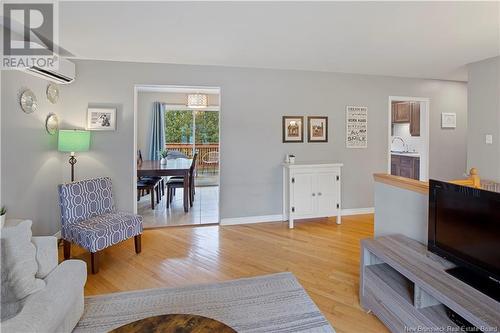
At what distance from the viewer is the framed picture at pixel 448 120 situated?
5117 mm

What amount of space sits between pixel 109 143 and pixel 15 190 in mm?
1348

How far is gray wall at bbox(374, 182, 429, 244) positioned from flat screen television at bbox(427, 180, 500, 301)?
264 millimetres

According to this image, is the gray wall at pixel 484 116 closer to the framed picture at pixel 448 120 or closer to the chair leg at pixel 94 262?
the framed picture at pixel 448 120

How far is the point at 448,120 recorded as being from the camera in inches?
203

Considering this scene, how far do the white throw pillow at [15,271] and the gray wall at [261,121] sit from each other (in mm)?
1575

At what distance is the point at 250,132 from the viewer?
14.4 ft

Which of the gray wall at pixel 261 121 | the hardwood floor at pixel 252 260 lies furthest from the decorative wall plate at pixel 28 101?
the hardwood floor at pixel 252 260

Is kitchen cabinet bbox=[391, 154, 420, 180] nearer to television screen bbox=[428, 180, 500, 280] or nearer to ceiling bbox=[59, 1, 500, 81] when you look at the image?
ceiling bbox=[59, 1, 500, 81]

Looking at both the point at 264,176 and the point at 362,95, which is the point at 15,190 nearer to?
the point at 264,176

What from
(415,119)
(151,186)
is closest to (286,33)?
(151,186)

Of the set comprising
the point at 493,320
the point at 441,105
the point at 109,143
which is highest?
the point at 441,105

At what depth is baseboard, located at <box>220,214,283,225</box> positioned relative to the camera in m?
4.37

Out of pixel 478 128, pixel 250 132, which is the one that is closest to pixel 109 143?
pixel 250 132

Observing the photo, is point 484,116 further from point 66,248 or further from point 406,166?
point 66,248
